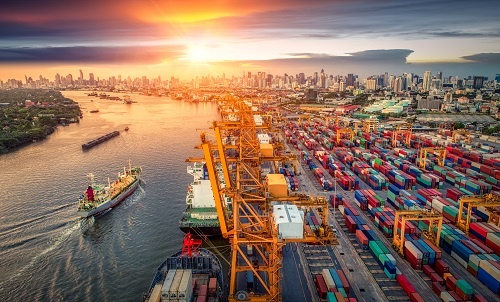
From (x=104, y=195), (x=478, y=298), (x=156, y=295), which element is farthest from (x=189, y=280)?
(x=104, y=195)

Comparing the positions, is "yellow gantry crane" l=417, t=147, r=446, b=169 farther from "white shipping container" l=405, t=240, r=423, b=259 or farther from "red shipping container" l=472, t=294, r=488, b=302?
"red shipping container" l=472, t=294, r=488, b=302

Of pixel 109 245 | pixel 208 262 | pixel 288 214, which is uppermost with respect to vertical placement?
pixel 288 214

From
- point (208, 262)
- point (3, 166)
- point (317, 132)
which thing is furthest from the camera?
point (317, 132)

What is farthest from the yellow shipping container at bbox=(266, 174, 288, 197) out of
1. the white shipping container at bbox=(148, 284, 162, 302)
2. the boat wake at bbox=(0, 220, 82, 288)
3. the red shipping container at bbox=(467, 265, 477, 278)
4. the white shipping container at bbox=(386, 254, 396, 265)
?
the boat wake at bbox=(0, 220, 82, 288)

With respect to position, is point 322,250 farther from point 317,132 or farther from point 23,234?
point 317,132

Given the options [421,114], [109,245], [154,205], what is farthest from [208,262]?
[421,114]

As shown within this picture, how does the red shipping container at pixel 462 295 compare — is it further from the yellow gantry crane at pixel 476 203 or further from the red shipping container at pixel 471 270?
the yellow gantry crane at pixel 476 203

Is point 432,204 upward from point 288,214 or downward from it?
downward
